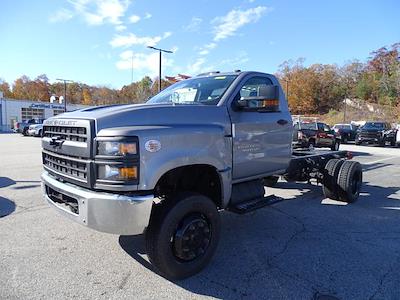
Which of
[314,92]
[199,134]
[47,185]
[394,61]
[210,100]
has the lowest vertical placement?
[47,185]

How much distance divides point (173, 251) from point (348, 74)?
10038 centimetres

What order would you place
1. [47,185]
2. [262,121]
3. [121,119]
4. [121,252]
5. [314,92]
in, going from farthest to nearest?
1. [314,92]
2. [262,121]
3. [121,252]
4. [47,185]
5. [121,119]

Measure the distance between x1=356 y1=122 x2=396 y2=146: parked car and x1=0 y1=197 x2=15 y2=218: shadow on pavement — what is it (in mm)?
25219

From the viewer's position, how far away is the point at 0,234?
4773mm

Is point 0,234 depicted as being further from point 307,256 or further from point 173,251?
point 307,256

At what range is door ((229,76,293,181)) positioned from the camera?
171 inches

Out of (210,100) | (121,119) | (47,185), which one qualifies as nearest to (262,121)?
(210,100)

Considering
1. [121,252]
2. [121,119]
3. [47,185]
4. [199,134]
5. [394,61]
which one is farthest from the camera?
[394,61]

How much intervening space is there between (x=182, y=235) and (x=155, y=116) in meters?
1.19

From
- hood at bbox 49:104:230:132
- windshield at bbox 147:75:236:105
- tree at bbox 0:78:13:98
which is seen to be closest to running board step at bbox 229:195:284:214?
hood at bbox 49:104:230:132

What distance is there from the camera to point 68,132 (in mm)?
3656

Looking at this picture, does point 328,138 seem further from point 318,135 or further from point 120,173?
point 120,173

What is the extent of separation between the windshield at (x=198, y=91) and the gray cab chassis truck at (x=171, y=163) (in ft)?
0.06

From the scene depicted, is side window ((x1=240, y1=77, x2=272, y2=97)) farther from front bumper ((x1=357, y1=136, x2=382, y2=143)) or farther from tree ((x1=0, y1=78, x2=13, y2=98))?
tree ((x1=0, y1=78, x2=13, y2=98))
